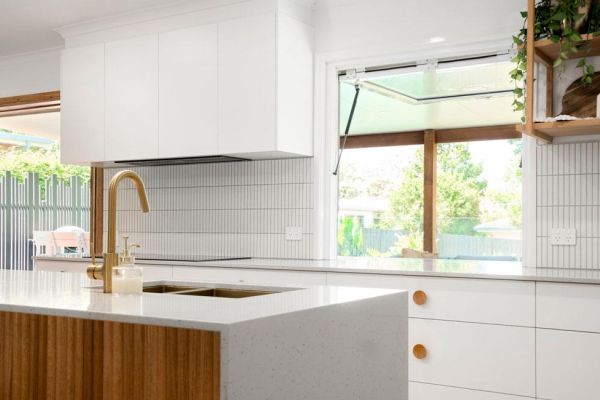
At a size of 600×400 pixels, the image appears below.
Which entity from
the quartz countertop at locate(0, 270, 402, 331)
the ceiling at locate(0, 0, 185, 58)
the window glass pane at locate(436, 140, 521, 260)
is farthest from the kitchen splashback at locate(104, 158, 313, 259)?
the window glass pane at locate(436, 140, 521, 260)

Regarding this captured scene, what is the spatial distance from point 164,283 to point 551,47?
2.02 meters

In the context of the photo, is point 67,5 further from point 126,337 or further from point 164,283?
point 126,337

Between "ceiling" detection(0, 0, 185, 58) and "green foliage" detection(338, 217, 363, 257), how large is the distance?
137 inches

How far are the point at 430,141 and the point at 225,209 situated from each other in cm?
414

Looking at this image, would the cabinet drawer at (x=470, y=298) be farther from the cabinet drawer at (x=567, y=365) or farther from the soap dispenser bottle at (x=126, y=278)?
the soap dispenser bottle at (x=126, y=278)

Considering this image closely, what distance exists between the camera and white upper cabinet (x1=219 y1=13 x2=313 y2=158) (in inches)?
148

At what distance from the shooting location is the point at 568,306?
8.96ft

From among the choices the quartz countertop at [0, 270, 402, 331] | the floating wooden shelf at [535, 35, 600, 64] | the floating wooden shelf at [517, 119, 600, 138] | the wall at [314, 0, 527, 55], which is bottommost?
the quartz countertop at [0, 270, 402, 331]

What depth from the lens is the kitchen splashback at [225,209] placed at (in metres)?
4.14

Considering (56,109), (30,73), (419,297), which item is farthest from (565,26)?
(30,73)

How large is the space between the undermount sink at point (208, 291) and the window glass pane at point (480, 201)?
18.6ft

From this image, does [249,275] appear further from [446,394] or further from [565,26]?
[565,26]

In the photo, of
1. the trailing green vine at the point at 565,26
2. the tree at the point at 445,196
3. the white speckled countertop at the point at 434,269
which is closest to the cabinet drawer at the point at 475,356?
the white speckled countertop at the point at 434,269

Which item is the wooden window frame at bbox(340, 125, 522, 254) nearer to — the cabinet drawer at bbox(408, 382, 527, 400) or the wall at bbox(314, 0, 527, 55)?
the wall at bbox(314, 0, 527, 55)
